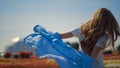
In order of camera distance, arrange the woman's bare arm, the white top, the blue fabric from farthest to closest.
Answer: the woman's bare arm, the blue fabric, the white top

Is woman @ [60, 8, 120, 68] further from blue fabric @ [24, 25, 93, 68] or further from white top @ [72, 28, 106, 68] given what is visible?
blue fabric @ [24, 25, 93, 68]

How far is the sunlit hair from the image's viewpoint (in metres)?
7.09

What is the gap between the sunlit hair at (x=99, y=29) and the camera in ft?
23.3

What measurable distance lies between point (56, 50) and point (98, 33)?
1071mm

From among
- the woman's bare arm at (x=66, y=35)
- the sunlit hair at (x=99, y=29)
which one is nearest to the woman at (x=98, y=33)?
the sunlit hair at (x=99, y=29)

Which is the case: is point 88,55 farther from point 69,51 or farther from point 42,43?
point 42,43

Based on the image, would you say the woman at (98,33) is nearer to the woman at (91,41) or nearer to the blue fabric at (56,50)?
the woman at (91,41)

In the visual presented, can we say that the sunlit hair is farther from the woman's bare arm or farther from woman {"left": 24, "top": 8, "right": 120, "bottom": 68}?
the woman's bare arm

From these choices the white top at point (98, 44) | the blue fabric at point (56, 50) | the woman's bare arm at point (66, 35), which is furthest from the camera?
the woman's bare arm at point (66, 35)

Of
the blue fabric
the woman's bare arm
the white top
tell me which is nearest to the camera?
the white top

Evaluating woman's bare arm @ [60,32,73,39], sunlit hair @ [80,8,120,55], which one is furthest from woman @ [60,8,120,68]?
woman's bare arm @ [60,32,73,39]

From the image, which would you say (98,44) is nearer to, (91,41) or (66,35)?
(91,41)

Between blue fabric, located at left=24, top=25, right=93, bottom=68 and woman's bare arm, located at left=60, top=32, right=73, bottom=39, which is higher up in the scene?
woman's bare arm, located at left=60, top=32, right=73, bottom=39

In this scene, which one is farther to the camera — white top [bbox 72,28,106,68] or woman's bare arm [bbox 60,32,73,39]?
woman's bare arm [bbox 60,32,73,39]
